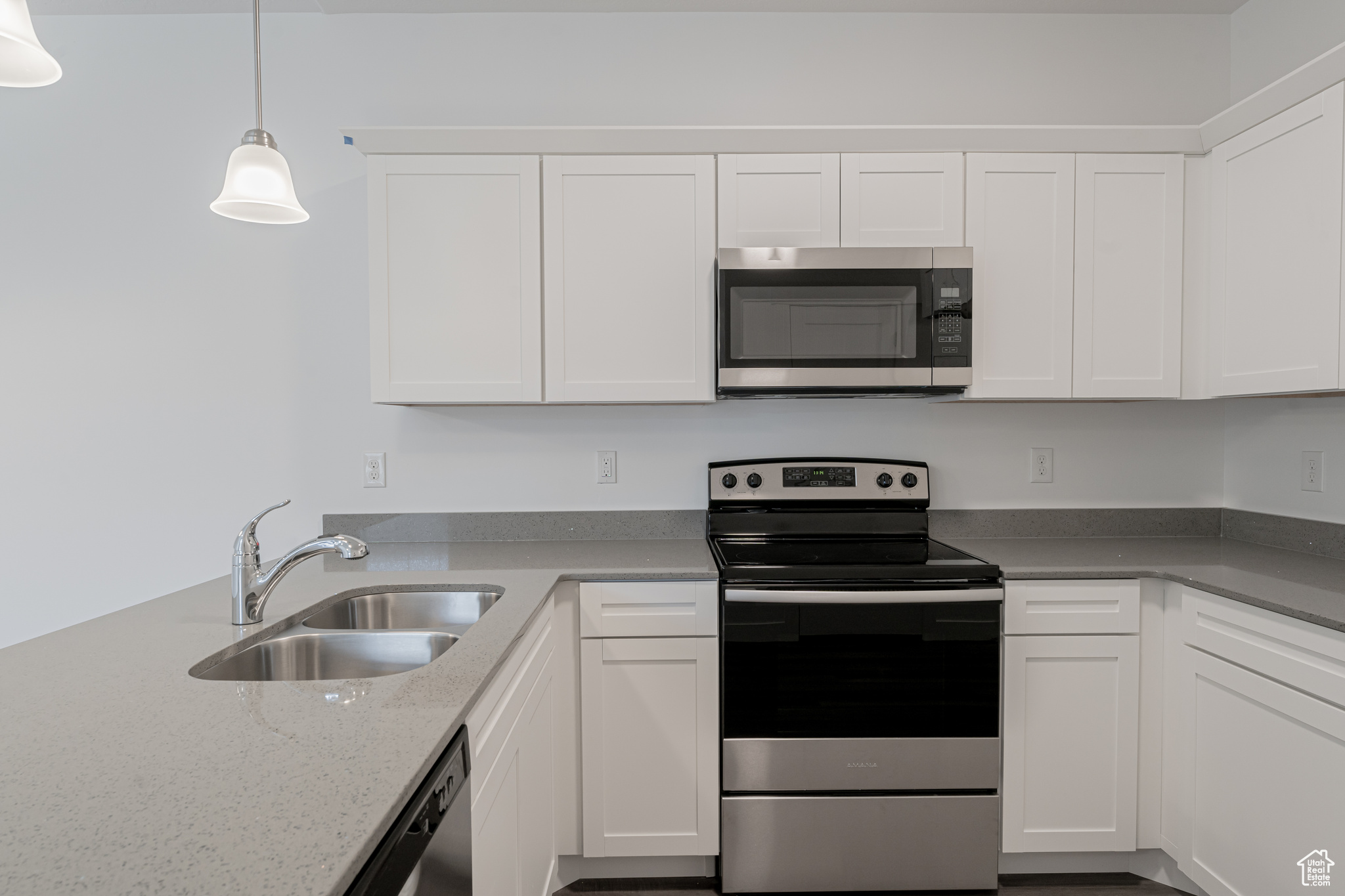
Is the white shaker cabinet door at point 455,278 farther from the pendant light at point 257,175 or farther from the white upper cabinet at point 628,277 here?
the pendant light at point 257,175

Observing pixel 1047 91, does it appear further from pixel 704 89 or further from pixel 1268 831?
pixel 1268 831

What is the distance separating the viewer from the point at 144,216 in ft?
7.54

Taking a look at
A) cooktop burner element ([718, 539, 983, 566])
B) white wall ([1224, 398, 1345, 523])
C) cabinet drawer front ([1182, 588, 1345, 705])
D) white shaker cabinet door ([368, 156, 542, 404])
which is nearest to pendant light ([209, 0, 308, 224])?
white shaker cabinet door ([368, 156, 542, 404])

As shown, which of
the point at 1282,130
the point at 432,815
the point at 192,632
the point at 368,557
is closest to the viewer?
the point at 432,815

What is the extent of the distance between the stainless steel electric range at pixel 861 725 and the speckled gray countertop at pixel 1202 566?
0.22m

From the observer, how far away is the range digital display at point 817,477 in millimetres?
2264

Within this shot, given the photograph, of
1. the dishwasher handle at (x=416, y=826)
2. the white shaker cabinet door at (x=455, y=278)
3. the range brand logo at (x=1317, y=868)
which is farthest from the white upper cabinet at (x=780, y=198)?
the range brand logo at (x=1317, y=868)

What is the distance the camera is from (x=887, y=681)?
1777 millimetres

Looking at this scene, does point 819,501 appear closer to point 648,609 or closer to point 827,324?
point 827,324

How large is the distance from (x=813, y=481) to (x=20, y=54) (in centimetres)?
201

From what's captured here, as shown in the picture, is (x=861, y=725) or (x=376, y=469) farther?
(x=376, y=469)

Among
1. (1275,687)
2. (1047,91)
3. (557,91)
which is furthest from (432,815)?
(1047,91)

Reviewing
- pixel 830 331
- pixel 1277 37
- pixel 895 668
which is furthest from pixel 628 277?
pixel 1277 37

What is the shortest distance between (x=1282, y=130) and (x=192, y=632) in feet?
9.18
